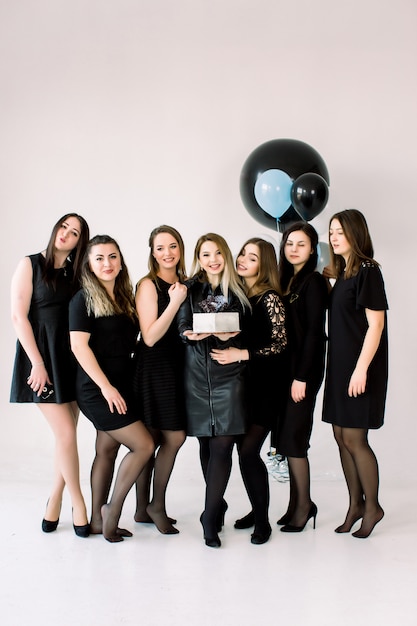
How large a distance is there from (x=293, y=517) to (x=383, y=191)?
2.50 m

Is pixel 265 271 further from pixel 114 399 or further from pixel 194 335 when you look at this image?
pixel 114 399

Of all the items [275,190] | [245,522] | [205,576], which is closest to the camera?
[205,576]

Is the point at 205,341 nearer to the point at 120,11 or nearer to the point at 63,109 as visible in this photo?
the point at 63,109

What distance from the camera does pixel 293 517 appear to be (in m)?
3.23

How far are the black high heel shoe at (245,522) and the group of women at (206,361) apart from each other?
15 mm

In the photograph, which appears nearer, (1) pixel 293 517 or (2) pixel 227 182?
(1) pixel 293 517

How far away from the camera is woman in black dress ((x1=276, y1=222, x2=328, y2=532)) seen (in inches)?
123

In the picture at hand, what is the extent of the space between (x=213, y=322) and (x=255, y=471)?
0.80 m

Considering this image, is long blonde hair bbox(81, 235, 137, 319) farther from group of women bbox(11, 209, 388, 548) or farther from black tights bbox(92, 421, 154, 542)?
black tights bbox(92, 421, 154, 542)

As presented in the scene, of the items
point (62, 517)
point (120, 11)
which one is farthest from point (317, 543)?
point (120, 11)

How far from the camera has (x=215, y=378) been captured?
117 inches

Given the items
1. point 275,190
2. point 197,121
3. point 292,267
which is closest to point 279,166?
point 275,190

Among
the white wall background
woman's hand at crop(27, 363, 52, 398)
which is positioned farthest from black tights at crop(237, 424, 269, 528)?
the white wall background

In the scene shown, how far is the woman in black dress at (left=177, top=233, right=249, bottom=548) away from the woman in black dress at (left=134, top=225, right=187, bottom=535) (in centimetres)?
9
